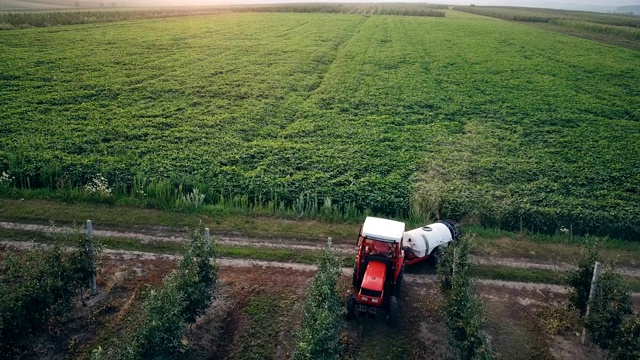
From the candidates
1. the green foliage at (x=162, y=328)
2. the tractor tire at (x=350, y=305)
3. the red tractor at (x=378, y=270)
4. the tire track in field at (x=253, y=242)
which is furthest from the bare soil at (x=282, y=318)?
the green foliage at (x=162, y=328)

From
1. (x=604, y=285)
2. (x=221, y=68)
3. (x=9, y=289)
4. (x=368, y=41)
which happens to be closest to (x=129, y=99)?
(x=221, y=68)

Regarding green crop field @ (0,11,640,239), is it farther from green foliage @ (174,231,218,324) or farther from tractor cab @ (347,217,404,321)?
green foliage @ (174,231,218,324)

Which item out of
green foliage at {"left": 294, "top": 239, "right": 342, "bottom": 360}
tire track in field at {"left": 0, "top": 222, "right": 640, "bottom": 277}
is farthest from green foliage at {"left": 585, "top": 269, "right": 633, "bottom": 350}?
green foliage at {"left": 294, "top": 239, "right": 342, "bottom": 360}

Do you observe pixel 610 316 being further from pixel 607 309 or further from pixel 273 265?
pixel 273 265

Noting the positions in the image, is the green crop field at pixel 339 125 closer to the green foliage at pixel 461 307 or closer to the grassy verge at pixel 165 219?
the grassy verge at pixel 165 219

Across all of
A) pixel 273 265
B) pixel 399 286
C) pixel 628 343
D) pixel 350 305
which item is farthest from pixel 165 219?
pixel 628 343

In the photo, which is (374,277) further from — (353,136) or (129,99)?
(129,99)
